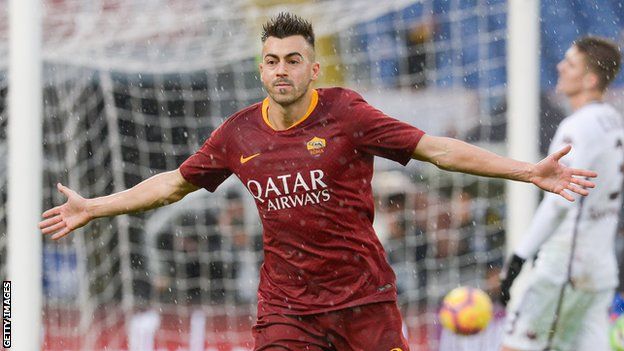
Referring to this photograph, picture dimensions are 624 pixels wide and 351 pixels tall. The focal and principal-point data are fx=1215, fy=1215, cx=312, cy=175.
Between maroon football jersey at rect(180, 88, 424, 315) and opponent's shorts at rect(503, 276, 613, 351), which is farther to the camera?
opponent's shorts at rect(503, 276, 613, 351)

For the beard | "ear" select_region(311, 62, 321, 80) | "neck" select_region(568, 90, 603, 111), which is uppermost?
"ear" select_region(311, 62, 321, 80)

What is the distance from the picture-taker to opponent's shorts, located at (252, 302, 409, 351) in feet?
16.1

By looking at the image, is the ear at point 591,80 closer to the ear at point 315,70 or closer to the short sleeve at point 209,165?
the ear at point 315,70

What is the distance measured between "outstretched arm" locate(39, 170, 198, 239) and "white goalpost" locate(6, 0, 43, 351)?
7.07 feet

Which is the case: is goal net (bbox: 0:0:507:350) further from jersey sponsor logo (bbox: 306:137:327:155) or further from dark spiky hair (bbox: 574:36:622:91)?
jersey sponsor logo (bbox: 306:137:327:155)

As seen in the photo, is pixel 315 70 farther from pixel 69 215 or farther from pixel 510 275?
pixel 510 275

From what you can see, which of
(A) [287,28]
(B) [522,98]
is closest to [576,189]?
(A) [287,28]

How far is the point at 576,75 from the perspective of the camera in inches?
270

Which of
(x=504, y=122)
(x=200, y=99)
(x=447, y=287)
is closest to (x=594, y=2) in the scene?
(x=504, y=122)

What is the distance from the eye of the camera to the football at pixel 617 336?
8.03 m

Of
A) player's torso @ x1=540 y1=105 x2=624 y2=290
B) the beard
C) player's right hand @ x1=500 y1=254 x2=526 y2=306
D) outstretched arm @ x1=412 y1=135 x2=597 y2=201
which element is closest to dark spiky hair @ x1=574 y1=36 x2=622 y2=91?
player's torso @ x1=540 y1=105 x2=624 y2=290

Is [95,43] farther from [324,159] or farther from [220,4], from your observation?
[324,159]

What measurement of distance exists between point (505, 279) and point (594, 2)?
5389mm

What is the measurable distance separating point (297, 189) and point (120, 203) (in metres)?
0.86
